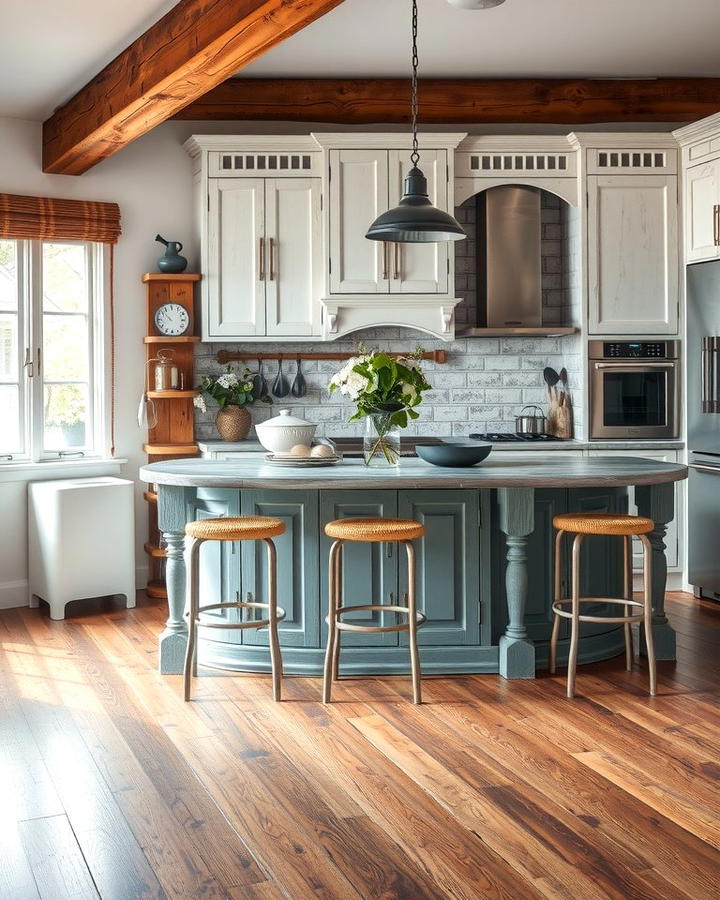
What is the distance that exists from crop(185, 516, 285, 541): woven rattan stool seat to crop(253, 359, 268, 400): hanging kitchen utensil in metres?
2.30

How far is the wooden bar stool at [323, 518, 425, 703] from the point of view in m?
3.85

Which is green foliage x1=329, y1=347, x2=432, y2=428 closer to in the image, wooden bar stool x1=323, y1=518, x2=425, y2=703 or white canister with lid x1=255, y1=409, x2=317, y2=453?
white canister with lid x1=255, y1=409, x2=317, y2=453

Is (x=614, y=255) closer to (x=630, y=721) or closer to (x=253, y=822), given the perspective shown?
(x=630, y=721)

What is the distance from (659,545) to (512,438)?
171cm

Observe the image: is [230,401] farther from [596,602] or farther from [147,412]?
[596,602]

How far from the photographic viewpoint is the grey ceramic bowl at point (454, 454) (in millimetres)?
4293

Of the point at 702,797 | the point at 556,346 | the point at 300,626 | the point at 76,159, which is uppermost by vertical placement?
the point at 76,159

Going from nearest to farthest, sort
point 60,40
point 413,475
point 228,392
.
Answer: point 413,475 → point 60,40 → point 228,392

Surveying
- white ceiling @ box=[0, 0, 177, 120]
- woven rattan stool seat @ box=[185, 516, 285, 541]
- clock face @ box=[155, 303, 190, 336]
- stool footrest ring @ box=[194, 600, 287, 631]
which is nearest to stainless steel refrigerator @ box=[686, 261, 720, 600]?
stool footrest ring @ box=[194, 600, 287, 631]

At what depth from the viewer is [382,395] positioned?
14.1ft

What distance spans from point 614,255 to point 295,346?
1.98 metres

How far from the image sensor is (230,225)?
5.93 m

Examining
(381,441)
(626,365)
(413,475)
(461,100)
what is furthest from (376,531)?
(461,100)

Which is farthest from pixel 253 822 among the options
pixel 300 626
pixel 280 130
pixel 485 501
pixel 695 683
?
pixel 280 130
